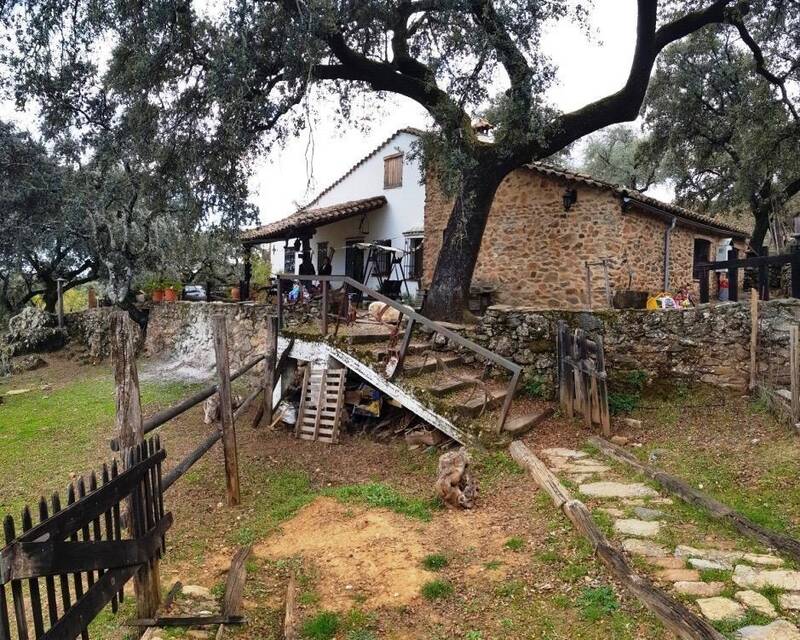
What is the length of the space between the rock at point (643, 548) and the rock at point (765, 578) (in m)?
0.47

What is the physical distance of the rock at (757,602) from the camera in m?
2.99

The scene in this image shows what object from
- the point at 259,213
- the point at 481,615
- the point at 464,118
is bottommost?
the point at 481,615

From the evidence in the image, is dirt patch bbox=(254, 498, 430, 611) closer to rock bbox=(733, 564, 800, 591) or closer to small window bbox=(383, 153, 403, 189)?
rock bbox=(733, 564, 800, 591)

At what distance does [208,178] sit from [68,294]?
3163cm

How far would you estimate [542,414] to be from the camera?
7164 mm

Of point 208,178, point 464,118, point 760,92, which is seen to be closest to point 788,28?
point 760,92

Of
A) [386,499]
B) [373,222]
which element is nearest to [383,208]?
[373,222]

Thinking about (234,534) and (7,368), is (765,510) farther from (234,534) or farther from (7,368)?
(7,368)

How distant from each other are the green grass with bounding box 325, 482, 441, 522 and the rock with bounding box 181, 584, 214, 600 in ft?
6.01

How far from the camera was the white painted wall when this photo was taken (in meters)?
15.9

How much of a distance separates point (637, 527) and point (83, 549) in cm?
379

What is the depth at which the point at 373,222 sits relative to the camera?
56.9 ft

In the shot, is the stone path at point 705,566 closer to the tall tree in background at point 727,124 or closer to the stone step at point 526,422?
the stone step at point 526,422

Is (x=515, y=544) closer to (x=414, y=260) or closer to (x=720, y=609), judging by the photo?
(x=720, y=609)
